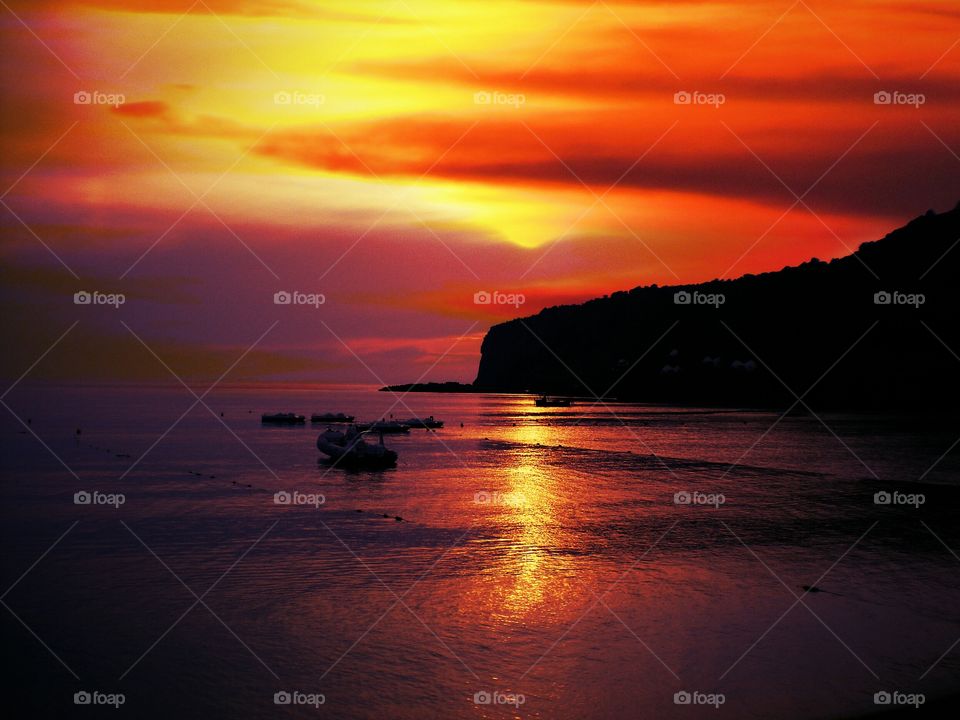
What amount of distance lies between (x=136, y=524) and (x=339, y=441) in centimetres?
2541

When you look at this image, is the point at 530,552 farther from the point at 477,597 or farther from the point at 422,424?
the point at 422,424

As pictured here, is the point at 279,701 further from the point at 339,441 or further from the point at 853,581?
the point at 339,441

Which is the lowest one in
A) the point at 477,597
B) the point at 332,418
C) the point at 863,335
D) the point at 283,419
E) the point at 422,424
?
the point at 477,597

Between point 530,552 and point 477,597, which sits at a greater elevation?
point 530,552

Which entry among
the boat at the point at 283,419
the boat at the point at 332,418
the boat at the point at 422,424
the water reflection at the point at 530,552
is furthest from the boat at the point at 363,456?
the boat at the point at 283,419

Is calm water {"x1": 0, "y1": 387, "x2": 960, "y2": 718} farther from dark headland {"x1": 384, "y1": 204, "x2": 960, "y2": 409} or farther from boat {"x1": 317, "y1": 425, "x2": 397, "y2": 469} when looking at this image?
dark headland {"x1": 384, "y1": 204, "x2": 960, "y2": 409}

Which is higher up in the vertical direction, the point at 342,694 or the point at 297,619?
the point at 297,619

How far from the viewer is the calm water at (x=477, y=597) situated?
14.1 meters

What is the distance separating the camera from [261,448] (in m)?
67.1

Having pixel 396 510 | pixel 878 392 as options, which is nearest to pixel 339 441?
pixel 396 510

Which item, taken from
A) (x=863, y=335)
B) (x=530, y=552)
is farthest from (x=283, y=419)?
(x=863, y=335)

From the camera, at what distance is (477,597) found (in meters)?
19.6

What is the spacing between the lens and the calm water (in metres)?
14.1

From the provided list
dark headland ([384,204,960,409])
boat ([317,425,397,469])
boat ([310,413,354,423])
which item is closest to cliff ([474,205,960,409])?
dark headland ([384,204,960,409])
